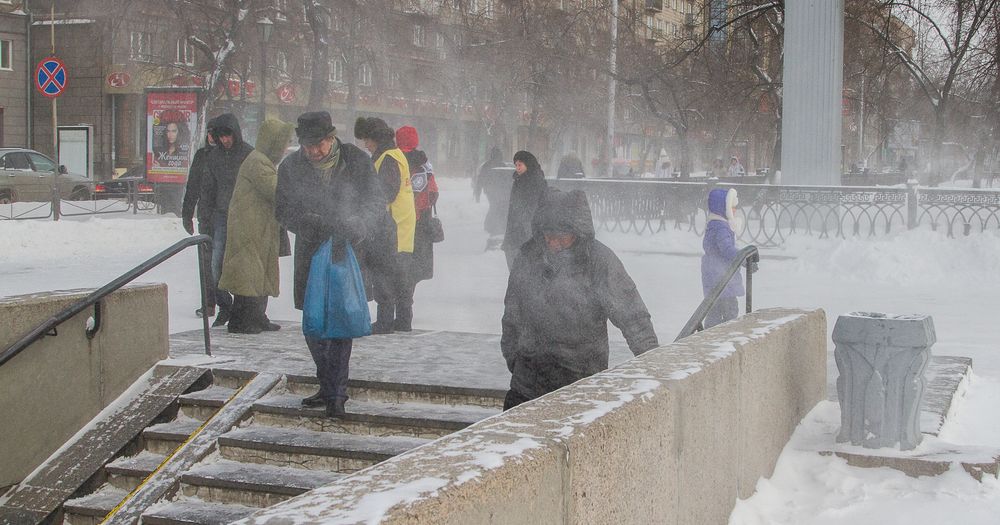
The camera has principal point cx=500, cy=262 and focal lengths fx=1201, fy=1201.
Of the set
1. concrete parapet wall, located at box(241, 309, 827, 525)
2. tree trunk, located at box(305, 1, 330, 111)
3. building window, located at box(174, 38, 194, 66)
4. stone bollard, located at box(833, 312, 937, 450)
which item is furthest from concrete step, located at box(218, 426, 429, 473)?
building window, located at box(174, 38, 194, 66)

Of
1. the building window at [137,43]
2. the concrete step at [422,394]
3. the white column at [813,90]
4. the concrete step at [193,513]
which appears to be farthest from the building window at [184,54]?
the concrete step at [193,513]

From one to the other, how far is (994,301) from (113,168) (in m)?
38.9

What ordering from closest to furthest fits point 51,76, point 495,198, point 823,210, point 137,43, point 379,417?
point 379,417, point 823,210, point 495,198, point 51,76, point 137,43

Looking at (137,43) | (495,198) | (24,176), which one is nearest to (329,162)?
(495,198)

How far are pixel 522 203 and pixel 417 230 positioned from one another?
1213 millimetres

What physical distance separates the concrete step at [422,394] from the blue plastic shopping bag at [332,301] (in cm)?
83

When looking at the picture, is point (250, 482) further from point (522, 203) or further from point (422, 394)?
point (522, 203)

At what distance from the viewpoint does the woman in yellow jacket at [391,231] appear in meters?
8.81

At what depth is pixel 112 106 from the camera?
4628cm

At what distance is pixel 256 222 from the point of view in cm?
864

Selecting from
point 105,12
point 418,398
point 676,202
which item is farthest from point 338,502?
point 105,12

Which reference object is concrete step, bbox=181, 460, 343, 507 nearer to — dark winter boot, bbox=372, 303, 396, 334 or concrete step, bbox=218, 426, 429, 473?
concrete step, bbox=218, 426, 429, 473

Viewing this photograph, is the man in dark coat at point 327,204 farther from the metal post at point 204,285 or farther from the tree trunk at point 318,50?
the tree trunk at point 318,50

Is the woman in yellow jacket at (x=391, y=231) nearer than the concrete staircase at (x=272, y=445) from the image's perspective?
No
